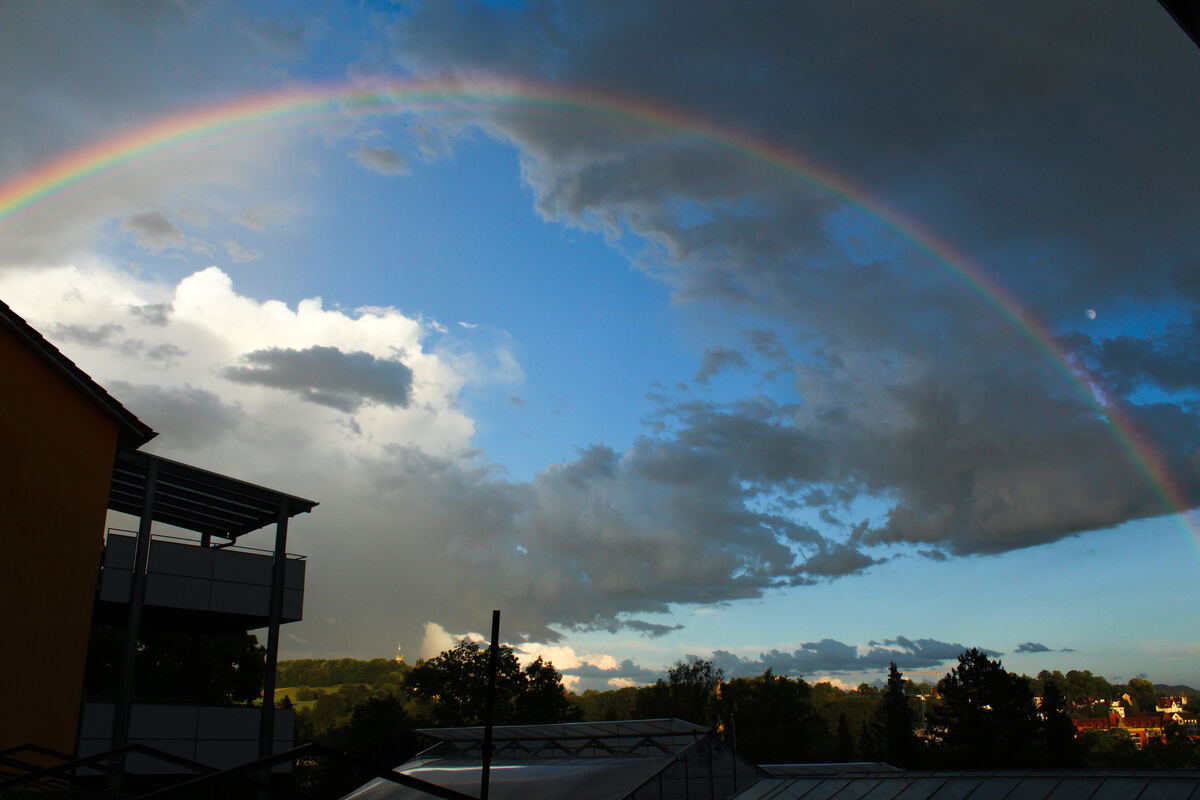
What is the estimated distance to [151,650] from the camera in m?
55.6

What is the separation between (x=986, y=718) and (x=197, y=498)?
250ft

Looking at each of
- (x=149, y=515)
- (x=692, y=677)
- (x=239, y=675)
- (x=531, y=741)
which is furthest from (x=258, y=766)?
(x=692, y=677)

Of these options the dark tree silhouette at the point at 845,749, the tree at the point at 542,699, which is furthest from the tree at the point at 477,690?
the dark tree silhouette at the point at 845,749

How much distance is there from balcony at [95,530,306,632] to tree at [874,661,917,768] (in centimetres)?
7616

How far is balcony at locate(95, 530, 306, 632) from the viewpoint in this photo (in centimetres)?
2462

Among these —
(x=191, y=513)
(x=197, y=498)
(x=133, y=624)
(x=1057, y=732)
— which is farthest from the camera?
(x=1057, y=732)

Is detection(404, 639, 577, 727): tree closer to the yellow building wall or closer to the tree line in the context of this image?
the tree line

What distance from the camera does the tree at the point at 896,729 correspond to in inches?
3366

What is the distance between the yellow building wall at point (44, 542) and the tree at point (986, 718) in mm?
75818

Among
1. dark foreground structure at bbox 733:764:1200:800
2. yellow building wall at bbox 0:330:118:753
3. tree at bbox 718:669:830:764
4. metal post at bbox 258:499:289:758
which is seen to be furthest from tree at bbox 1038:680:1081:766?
yellow building wall at bbox 0:330:118:753

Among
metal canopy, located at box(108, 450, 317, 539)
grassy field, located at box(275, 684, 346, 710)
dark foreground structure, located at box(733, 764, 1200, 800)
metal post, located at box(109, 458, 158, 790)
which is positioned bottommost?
grassy field, located at box(275, 684, 346, 710)

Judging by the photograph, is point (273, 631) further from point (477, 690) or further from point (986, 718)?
point (986, 718)

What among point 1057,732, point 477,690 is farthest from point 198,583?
point 1057,732

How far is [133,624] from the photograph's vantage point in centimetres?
2400
